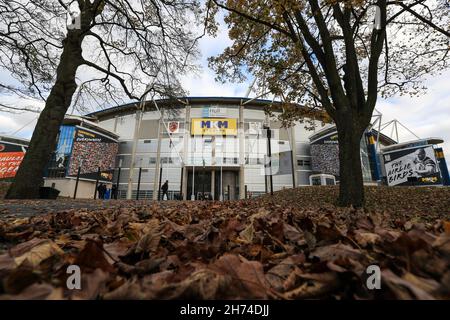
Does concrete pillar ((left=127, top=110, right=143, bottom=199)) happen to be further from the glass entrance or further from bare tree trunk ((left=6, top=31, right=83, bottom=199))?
bare tree trunk ((left=6, top=31, right=83, bottom=199))

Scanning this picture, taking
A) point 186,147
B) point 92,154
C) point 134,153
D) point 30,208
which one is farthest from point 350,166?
point 134,153

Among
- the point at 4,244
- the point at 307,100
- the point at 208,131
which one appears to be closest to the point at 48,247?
the point at 4,244

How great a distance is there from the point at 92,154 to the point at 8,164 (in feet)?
28.8

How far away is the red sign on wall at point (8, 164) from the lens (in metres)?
26.9

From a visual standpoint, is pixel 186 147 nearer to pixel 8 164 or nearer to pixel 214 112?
pixel 214 112

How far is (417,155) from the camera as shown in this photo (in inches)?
1182

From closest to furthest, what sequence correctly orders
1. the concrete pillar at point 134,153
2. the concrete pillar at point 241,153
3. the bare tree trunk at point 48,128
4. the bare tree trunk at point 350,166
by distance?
1. the bare tree trunk at point 350,166
2. the bare tree trunk at point 48,128
3. the concrete pillar at point 241,153
4. the concrete pillar at point 134,153

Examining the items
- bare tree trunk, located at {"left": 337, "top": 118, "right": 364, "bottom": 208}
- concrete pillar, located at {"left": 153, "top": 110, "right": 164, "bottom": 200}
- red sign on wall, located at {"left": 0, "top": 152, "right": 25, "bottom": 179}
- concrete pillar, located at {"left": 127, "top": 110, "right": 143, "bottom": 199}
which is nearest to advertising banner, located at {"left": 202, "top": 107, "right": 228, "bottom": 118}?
concrete pillar, located at {"left": 153, "top": 110, "right": 164, "bottom": 200}

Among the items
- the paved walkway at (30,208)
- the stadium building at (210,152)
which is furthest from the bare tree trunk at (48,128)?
the stadium building at (210,152)

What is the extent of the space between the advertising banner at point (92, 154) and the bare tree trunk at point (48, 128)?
21.5 m

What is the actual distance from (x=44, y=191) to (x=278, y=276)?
349 inches

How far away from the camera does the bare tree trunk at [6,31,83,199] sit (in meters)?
6.65

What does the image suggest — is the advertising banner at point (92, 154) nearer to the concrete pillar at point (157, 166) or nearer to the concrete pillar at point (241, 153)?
the concrete pillar at point (157, 166)

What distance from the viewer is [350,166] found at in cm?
593
